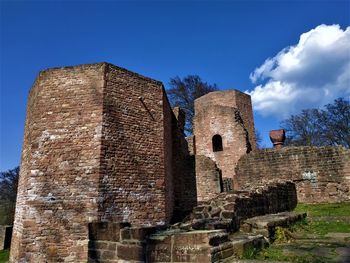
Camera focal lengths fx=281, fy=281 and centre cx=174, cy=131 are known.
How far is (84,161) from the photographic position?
8.44 metres

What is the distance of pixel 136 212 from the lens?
8.72 meters

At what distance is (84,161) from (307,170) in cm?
879

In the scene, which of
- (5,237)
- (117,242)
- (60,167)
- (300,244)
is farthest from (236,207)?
(5,237)

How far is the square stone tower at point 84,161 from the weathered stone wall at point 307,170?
15.4 ft

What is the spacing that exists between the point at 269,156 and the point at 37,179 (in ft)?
30.4

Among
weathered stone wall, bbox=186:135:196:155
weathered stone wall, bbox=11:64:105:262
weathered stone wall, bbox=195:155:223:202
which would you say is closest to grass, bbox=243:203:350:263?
weathered stone wall, bbox=195:155:223:202

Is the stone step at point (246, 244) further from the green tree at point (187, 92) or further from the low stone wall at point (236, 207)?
the green tree at point (187, 92)

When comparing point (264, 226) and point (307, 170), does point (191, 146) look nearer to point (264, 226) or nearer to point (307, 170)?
point (307, 170)

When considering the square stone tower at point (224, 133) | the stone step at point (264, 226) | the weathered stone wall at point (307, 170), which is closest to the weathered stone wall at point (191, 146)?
the square stone tower at point (224, 133)

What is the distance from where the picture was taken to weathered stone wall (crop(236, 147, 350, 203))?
10.9 m

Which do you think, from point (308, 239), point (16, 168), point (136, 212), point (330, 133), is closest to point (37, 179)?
point (136, 212)

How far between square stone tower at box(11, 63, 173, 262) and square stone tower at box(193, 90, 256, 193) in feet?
28.5

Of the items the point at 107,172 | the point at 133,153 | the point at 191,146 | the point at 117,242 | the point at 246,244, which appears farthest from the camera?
the point at 191,146

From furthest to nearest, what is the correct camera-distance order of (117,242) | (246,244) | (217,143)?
(217,143)
(117,242)
(246,244)
